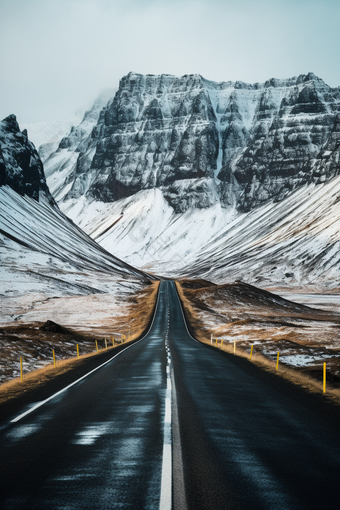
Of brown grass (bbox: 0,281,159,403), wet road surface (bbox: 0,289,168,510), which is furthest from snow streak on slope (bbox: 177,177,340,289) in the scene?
wet road surface (bbox: 0,289,168,510)

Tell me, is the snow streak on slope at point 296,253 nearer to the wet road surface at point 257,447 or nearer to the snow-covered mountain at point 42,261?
the snow-covered mountain at point 42,261

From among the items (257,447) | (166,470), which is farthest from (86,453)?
(257,447)

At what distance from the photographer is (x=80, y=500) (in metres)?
Result: 6.57

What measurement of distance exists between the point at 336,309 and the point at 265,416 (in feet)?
279

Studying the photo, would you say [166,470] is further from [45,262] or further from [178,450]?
[45,262]

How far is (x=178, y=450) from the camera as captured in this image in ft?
29.1

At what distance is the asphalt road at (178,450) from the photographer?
264 inches

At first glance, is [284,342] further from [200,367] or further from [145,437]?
[145,437]

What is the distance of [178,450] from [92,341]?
1577 inches

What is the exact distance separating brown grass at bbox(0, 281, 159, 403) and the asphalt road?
8.07 ft

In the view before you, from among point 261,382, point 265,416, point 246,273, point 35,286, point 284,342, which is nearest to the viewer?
point 265,416

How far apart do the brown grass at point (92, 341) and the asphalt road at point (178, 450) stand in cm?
246

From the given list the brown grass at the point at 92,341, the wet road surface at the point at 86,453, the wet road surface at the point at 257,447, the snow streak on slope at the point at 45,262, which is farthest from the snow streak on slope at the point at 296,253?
the wet road surface at the point at 86,453

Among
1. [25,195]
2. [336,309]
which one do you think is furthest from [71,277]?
[25,195]
